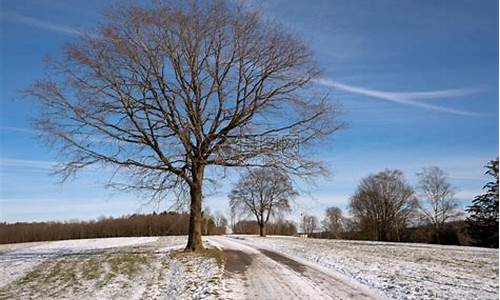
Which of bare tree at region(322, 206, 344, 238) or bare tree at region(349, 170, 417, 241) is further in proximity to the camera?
bare tree at region(322, 206, 344, 238)

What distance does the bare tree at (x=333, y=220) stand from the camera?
331ft

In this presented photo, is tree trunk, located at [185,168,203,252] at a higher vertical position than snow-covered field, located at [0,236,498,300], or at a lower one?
higher

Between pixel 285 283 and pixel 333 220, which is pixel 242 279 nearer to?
pixel 285 283

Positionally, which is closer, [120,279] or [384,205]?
[120,279]

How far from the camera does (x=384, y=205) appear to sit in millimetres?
71000

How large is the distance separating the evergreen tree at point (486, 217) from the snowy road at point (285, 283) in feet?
125

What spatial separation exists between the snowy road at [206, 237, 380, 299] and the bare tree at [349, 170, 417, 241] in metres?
57.0

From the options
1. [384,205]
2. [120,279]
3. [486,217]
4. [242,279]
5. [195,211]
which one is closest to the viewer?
[242,279]

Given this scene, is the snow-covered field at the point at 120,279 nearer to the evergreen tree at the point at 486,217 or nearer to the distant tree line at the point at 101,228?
the evergreen tree at the point at 486,217

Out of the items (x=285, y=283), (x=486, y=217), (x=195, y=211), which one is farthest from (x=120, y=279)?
(x=486, y=217)

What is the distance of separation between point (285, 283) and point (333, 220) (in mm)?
95651

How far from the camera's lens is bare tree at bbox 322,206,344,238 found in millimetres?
101019

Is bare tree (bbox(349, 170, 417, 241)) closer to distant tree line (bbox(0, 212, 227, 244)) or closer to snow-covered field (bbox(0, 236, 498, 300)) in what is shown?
distant tree line (bbox(0, 212, 227, 244))

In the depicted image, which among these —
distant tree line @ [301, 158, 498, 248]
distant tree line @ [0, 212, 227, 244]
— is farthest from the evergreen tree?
distant tree line @ [0, 212, 227, 244]
